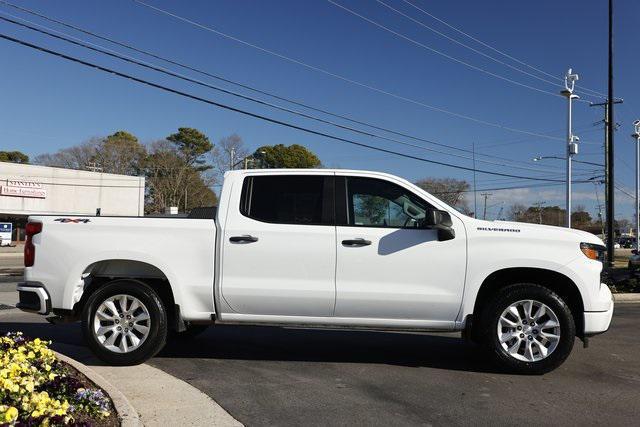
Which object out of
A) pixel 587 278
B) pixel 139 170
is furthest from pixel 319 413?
pixel 139 170

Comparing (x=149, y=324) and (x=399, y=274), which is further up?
(x=399, y=274)

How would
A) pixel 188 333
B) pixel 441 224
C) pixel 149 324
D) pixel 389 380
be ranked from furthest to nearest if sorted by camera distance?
pixel 188 333 → pixel 149 324 → pixel 441 224 → pixel 389 380

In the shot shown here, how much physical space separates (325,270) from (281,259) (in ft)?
1.49

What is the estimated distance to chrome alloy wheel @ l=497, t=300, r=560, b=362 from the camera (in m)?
5.60

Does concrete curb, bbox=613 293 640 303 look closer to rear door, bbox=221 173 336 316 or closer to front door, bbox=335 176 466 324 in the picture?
front door, bbox=335 176 466 324

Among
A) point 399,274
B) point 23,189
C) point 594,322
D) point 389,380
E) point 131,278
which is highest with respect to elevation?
point 23,189

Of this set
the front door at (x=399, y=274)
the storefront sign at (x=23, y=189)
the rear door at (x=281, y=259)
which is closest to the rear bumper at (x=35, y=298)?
the rear door at (x=281, y=259)

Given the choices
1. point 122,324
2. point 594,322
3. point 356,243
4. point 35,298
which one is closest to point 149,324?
point 122,324

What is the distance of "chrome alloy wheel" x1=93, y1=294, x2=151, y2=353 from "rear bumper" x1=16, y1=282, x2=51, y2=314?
21.6 inches

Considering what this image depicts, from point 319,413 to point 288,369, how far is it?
1416 mm

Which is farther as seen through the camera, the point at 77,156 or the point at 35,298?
the point at 77,156

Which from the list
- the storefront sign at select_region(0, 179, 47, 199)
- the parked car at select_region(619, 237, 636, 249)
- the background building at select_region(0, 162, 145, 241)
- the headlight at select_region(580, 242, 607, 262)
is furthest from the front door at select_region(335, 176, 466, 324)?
the parked car at select_region(619, 237, 636, 249)

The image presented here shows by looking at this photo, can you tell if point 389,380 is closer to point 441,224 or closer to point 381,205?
point 441,224

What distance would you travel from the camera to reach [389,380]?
217 inches
